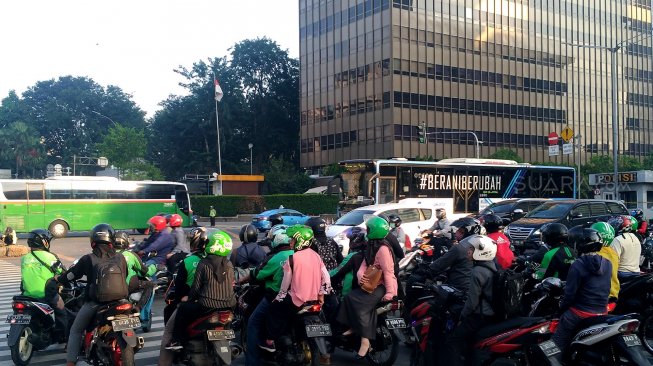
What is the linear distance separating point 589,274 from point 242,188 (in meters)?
56.7

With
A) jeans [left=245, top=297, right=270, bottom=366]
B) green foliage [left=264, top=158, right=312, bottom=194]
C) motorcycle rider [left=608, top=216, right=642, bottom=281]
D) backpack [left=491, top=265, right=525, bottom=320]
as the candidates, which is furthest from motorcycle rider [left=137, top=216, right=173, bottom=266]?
green foliage [left=264, top=158, right=312, bottom=194]

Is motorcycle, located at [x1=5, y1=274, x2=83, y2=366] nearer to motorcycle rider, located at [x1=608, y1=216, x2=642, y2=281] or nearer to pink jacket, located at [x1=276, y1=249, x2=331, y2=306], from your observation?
pink jacket, located at [x1=276, y1=249, x2=331, y2=306]

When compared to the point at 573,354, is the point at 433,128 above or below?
above

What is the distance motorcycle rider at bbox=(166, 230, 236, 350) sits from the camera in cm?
621

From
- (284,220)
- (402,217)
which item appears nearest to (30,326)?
(402,217)

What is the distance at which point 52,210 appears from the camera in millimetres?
32188

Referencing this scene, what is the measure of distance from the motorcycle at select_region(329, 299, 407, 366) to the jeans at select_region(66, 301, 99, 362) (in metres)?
2.74

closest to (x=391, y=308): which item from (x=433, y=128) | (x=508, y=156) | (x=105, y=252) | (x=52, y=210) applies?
(x=105, y=252)

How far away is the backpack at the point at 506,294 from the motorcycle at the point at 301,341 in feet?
5.82

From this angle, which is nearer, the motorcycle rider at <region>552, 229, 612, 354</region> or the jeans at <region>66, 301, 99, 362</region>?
the motorcycle rider at <region>552, 229, 612, 354</region>

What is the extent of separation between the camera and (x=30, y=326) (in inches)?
308

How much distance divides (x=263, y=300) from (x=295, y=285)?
55 cm

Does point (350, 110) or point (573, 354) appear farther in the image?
point (350, 110)

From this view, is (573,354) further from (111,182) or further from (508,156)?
(508,156)
